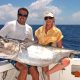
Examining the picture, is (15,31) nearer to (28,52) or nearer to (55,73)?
(28,52)

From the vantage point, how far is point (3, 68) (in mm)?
4598

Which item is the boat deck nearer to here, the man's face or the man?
the man

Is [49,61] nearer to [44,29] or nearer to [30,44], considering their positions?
[30,44]

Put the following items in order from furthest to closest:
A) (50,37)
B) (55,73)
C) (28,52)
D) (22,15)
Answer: (55,73) < (50,37) < (22,15) < (28,52)

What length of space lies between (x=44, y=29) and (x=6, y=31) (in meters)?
0.70

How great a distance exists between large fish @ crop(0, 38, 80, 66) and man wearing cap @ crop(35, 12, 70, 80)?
1.16 feet

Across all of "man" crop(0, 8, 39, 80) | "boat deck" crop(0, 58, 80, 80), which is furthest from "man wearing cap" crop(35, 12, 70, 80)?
"boat deck" crop(0, 58, 80, 80)

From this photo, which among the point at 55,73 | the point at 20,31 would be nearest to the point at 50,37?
the point at 20,31

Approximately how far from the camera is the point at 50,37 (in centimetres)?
503

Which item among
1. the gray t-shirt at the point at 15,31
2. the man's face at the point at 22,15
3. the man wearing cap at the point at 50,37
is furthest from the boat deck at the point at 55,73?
the man's face at the point at 22,15

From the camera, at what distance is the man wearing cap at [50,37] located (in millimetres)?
4930

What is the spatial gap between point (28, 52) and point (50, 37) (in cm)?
76

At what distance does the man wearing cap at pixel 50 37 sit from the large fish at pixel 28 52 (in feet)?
1.16

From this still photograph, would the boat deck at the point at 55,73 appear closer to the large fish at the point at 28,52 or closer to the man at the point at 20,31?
the man at the point at 20,31
